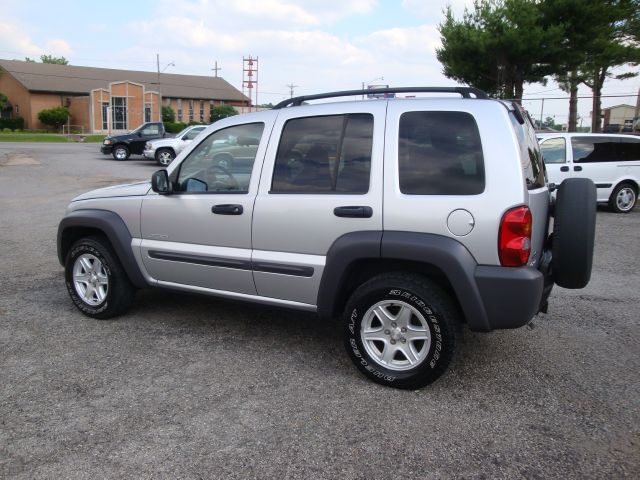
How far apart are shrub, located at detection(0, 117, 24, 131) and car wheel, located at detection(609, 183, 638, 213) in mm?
59135

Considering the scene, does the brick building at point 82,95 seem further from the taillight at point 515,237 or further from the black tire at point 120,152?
the taillight at point 515,237

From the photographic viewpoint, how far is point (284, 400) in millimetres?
3498

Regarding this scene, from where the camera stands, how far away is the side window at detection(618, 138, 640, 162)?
37.8 ft

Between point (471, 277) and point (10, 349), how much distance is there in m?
3.42

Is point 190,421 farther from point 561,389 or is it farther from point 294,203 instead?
point 561,389

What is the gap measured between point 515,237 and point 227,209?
204cm

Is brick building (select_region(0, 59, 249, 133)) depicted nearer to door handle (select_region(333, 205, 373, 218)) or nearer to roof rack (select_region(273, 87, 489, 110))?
roof rack (select_region(273, 87, 489, 110))

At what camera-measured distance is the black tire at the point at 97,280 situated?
481 cm

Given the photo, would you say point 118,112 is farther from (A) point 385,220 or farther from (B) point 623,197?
(A) point 385,220

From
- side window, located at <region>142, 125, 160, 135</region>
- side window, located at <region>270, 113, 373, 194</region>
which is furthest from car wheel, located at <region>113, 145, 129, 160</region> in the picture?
side window, located at <region>270, 113, 373, 194</region>

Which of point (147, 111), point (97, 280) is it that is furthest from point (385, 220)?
point (147, 111)

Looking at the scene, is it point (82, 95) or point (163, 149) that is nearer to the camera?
point (163, 149)

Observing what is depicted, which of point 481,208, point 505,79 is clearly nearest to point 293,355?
point 481,208

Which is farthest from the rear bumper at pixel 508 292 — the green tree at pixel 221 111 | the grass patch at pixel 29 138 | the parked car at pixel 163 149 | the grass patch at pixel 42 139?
the green tree at pixel 221 111
